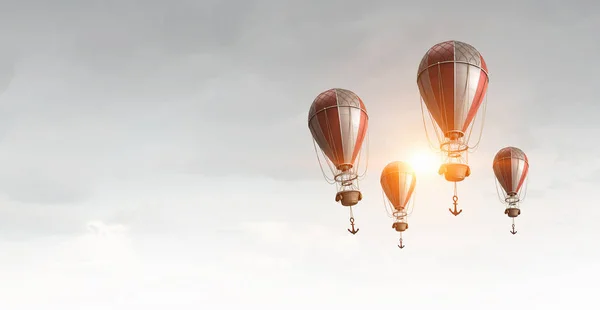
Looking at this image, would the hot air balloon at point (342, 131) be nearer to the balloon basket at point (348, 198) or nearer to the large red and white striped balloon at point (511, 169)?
the balloon basket at point (348, 198)

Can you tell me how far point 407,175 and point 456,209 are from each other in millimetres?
15924

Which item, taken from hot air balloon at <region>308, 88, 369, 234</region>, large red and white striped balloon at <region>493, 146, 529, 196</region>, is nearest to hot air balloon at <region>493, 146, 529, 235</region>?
large red and white striped balloon at <region>493, 146, 529, 196</region>

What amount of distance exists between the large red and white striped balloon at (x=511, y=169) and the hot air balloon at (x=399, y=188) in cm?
814

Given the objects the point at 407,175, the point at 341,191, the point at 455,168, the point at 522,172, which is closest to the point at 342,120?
the point at 341,191

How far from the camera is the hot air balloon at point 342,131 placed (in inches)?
1794

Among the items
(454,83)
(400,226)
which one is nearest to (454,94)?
(454,83)

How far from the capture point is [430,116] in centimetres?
4603

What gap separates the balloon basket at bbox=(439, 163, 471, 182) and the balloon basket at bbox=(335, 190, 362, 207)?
227 inches

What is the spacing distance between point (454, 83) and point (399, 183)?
1757 cm

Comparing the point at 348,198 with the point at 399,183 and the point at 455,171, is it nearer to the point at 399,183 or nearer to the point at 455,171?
the point at 455,171

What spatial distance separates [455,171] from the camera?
4341 cm

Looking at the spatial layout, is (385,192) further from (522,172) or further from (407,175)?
(522,172)

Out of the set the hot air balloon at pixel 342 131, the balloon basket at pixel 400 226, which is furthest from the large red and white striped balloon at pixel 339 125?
the balloon basket at pixel 400 226

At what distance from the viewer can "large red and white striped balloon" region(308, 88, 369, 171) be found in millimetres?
46031
